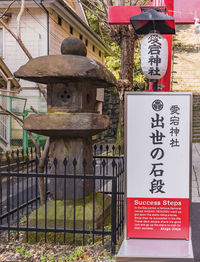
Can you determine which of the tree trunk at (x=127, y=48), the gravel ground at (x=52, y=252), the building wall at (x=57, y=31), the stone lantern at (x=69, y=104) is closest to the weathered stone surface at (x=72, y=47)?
the stone lantern at (x=69, y=104)

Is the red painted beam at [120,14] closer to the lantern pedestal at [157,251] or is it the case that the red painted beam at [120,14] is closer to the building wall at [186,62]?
the lantern pedestal at [157,251]

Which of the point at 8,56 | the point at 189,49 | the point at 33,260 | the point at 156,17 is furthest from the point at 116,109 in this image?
the point at 33,260

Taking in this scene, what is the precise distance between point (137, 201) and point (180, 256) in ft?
2.66

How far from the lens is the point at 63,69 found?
460 cm

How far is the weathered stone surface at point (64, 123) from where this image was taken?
4.69m

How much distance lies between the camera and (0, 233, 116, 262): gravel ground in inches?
167

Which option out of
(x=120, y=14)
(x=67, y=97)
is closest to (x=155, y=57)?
(x=67, y=97)

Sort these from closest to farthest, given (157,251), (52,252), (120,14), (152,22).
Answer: (157,251), (52,252), (152,22), (120,14)

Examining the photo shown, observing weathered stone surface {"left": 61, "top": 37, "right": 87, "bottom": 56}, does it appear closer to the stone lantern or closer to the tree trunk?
the stone lantern

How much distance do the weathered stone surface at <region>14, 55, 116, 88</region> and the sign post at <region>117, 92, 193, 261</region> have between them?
2.78ft

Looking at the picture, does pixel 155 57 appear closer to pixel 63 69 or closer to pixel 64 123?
pixel 63 69

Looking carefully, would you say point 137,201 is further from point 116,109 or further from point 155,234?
point 116,109

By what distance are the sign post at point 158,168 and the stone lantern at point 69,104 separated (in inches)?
34.8

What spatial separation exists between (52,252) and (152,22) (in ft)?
13.3
